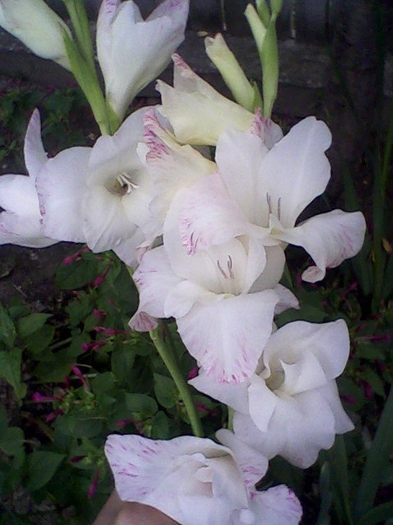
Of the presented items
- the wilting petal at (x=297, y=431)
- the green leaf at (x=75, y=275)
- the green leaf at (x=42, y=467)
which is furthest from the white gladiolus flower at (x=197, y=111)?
the green leaf at (x=75, y=275)

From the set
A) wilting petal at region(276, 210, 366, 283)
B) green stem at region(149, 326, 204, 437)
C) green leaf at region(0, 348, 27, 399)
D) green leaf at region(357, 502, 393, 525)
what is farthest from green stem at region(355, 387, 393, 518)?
green leaf at region(0, 348, 27, 399)

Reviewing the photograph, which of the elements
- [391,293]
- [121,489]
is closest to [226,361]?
[121,489]

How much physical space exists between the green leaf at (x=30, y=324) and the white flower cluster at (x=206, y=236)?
0.67m

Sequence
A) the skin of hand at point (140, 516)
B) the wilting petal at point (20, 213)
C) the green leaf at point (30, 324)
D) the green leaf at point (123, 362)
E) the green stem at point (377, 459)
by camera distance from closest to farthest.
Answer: the wilting petal at point (20, 213)
the skin of hand at point (140, 516)
the green stem at point (377, 459)
the green leaf at point (123, 362)
the green leaf at point (30, 324)

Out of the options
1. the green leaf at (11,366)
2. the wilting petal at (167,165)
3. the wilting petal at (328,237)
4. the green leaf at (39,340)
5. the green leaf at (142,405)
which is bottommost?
the green leaf at (39,340)

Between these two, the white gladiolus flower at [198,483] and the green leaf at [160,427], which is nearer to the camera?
the white gladiolus flower at [198,483]

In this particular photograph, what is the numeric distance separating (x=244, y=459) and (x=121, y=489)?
0.11m

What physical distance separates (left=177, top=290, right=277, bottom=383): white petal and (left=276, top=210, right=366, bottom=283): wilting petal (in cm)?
4

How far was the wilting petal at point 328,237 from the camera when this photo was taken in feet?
1.58

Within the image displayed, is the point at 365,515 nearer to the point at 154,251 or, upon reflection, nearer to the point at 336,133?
the point at 154,251

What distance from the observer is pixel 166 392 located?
3.31ft

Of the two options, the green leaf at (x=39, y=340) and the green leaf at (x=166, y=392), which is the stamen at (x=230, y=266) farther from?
the green leaf at (x=39, y=340)

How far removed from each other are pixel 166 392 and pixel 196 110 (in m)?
0.62

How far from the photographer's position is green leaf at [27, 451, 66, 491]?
1030 millimetres
